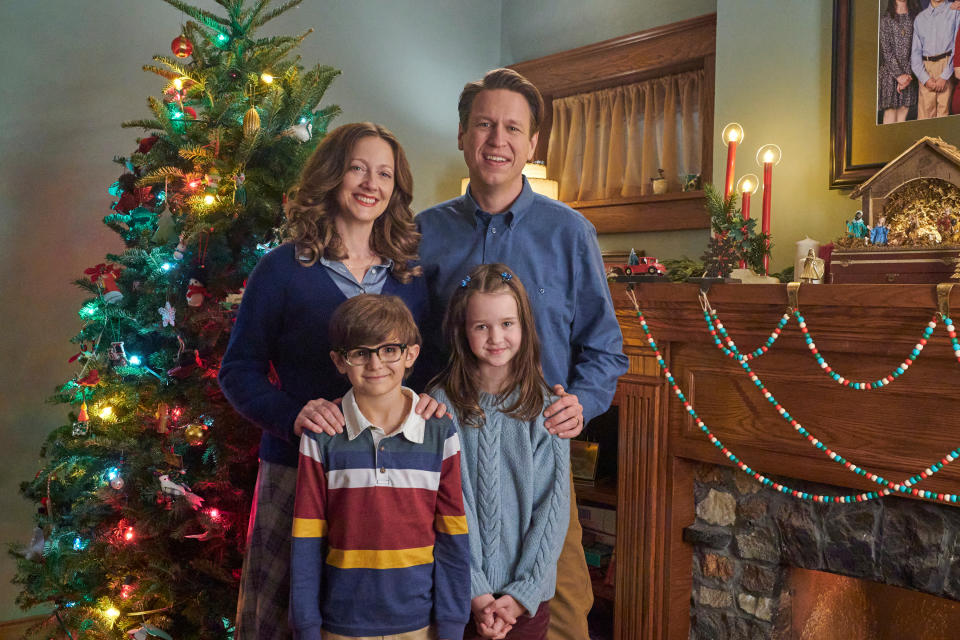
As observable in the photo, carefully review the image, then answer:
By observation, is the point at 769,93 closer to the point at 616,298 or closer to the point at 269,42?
the point at 616,298

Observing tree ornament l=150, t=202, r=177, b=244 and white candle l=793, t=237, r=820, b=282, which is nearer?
white candle l=793, t=237, r=820, b=282

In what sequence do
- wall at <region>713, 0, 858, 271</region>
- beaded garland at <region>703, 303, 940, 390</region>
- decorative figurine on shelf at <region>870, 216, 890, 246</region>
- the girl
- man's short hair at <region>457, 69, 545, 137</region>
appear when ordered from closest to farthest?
the girl < man's short hair at <region>457, 69, 545, 137</region> < beaded garland at <region>703, 303, 940, 390</region> < decorative figurine on shelf at <region>870, 216, 890, 246</region> < wall at <region>713, 0, 858, 271</region>

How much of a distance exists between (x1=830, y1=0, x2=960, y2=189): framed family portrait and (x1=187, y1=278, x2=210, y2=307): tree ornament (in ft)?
6.74

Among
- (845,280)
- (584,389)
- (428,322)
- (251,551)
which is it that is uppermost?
(845,280)

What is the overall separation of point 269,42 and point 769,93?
1.71 m

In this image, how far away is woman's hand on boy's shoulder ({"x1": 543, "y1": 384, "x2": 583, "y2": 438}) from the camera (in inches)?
59.8

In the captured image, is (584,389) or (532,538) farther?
(584,389)

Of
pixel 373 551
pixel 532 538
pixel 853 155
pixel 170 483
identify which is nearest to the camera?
pixel 373 551

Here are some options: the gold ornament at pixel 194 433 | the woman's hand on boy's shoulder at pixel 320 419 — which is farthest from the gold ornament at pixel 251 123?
the woman's hand on boy's shoulder at pixel 320 419

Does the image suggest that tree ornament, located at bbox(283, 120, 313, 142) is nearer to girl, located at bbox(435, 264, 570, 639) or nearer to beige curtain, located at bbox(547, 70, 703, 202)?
girl, located at bbox(435, 264, 570, 639)

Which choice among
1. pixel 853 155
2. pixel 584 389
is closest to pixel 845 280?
pixel 853 155

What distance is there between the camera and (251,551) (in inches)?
61.2

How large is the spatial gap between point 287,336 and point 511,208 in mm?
598

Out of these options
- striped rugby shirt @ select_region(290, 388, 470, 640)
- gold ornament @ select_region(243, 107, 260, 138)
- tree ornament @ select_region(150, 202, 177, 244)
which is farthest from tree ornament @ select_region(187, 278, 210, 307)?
striped rugby shirt @ select_region(290, 388, 470, 640)
